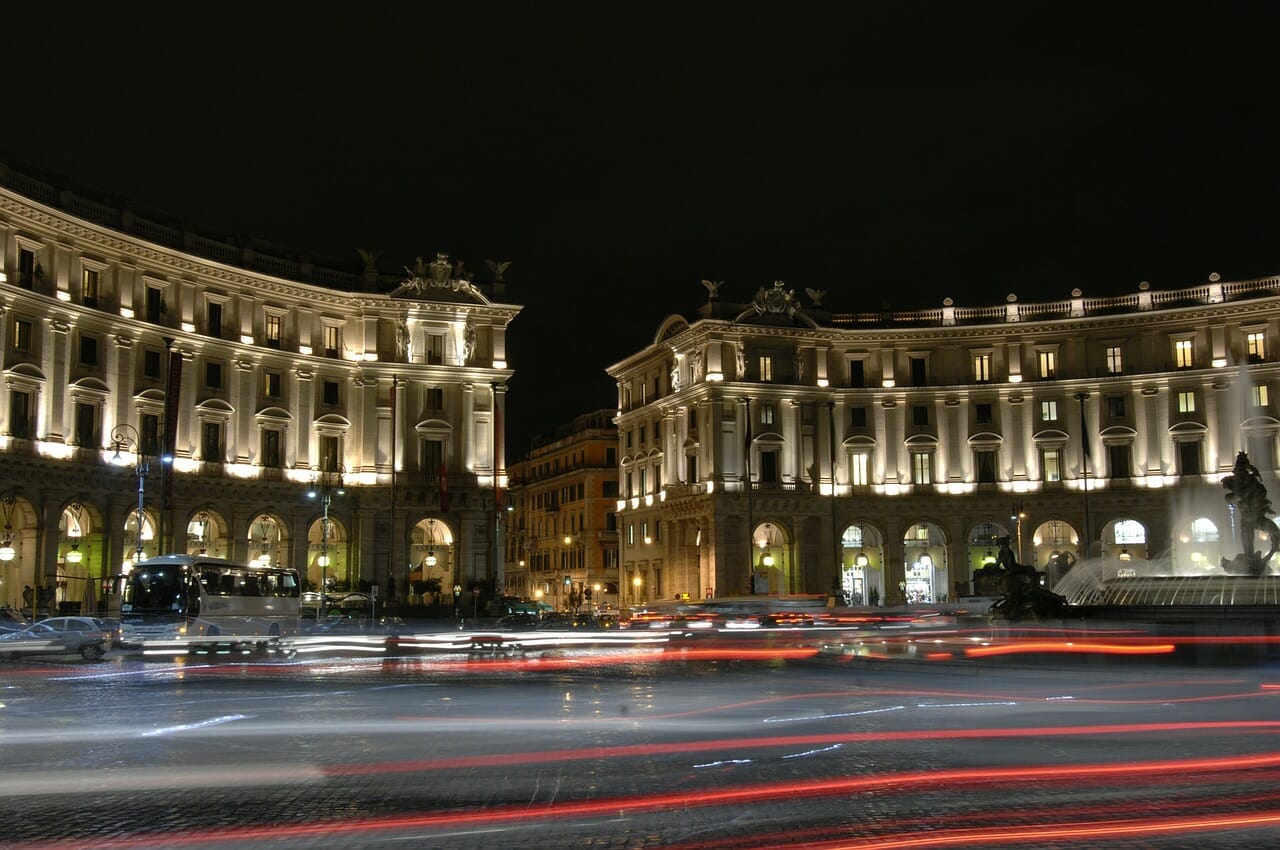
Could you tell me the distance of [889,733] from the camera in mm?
16219

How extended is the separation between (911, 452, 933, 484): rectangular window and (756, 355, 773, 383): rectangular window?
1044 centimetres

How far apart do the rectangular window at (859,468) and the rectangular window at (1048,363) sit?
12.1 metres

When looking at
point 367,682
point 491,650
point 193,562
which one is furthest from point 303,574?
point 367,682

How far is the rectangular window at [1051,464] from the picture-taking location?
79.4 metres

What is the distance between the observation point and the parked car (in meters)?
32.8

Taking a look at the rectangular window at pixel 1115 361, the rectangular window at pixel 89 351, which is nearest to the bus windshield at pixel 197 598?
the rectangular window at pixel 89 351

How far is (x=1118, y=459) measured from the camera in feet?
256

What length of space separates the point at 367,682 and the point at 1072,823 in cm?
1740

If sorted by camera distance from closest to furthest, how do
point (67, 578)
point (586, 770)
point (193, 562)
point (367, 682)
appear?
1. point (586, 770)
2. point (367, 682)
3. point (193, 562)
4. point (67, 578)

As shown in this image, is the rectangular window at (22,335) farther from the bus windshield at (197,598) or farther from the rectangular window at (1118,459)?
the rectangular window at (1118,459)

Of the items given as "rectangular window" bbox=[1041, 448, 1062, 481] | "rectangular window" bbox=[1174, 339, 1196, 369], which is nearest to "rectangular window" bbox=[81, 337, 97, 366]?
"rectangular window" bbox=[1041, 448, 1062, 481]

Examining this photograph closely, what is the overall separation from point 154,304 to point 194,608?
83.0 feet

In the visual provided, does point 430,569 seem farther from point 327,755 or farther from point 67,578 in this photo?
point 327,755

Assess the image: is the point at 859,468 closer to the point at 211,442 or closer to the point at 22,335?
the point at 211,442
